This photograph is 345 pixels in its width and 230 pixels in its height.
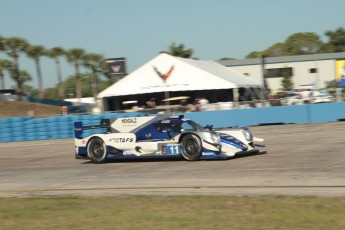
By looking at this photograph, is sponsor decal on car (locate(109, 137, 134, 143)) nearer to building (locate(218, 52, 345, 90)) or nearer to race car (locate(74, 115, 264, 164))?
race car (locate(74, 115, 264, 164))

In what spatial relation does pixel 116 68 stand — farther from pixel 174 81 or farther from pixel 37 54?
pixel 37 54

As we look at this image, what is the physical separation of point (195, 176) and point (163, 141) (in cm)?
305

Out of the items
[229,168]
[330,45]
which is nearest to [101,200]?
[229,168]

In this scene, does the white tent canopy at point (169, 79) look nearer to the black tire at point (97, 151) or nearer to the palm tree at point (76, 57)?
the black tire at point (97, 151)

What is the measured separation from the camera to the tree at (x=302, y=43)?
111094mm

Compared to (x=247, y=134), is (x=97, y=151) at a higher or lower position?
lower

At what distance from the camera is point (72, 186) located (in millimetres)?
9398

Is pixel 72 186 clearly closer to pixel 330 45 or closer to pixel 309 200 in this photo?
pixel 309 200

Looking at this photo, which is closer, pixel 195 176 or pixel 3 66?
pixel 195 176

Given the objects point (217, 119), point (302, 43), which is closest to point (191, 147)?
point (217, 119)

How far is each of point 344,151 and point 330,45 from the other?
86.0 metres

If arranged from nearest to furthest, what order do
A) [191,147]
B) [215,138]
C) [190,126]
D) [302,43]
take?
[215,138] < [191,147] < [190,126] < [302,43]

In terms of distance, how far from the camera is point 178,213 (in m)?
6.20

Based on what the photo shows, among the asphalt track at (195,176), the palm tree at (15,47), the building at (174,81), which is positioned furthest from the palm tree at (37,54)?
the asphalt track at (195,176)
